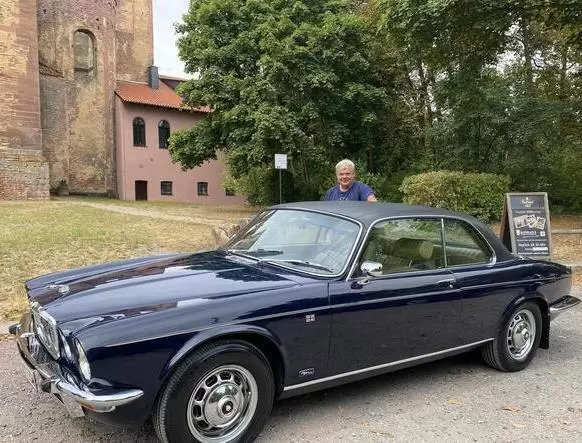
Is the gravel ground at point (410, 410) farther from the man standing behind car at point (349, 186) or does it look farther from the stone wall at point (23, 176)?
the stone wall at point (23, 176)

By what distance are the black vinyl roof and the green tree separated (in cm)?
1397

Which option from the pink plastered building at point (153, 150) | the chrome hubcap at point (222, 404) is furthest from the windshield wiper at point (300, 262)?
the pink plastered building at point (153, 150)

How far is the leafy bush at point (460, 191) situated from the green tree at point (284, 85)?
5554mm

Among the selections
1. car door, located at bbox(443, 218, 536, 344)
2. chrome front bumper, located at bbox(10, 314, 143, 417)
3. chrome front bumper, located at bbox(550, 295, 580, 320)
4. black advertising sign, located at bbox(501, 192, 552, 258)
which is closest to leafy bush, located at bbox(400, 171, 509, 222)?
black advertising sign, located at bbox(501, 192, 552, 258)

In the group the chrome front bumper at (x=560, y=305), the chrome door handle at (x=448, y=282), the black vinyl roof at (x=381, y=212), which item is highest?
the black vinyl roof at (x=381, y=212)

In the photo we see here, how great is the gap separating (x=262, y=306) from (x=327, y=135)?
17.1 m

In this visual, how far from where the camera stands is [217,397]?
9.87 feet

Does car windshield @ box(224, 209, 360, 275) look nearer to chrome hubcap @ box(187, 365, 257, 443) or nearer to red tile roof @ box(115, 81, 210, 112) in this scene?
chrome hubcap @ box(187, 365, 257, 443)

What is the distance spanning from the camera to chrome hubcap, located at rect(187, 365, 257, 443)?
296 centimetres

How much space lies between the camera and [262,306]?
3.14 meters

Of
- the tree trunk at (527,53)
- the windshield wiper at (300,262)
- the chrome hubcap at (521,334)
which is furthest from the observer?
the tree trunk at (527,53)

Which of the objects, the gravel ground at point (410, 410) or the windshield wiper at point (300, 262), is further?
the windshield wiper at point (300, 262)

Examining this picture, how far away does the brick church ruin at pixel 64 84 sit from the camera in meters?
24.8

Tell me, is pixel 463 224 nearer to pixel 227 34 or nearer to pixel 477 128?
pixel 477 128
